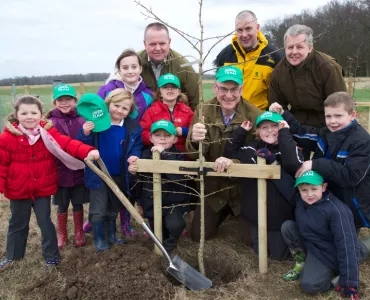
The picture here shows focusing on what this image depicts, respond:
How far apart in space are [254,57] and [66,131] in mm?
2610

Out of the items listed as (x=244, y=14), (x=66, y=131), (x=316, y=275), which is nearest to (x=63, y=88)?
(x=66, y=131)

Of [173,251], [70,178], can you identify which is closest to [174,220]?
[173,251]

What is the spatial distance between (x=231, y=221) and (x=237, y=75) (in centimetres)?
226

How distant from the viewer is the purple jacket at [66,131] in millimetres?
4445

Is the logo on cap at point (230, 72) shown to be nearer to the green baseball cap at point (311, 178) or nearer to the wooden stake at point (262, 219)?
the wooden stake at point (262, 219)

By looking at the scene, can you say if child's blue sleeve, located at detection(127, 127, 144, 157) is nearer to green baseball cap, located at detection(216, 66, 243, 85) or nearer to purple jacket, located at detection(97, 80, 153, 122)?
purple jacket, located at detection(97, 80, 153, 122)

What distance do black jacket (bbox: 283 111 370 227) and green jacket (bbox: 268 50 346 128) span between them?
0.84m

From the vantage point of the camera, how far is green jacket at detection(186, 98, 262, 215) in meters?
4.25

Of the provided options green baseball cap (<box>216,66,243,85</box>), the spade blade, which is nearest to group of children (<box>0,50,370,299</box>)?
green baseball cap (<box>216,66,243,85</box>)

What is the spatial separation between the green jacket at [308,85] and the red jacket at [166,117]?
119cm

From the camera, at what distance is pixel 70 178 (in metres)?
4.45

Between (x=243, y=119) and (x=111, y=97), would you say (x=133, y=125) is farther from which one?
(x=243, y=119)

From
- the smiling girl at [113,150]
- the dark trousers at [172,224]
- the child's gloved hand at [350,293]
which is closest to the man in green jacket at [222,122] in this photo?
the dark trousers at [172,224]

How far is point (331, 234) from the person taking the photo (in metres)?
3.56
